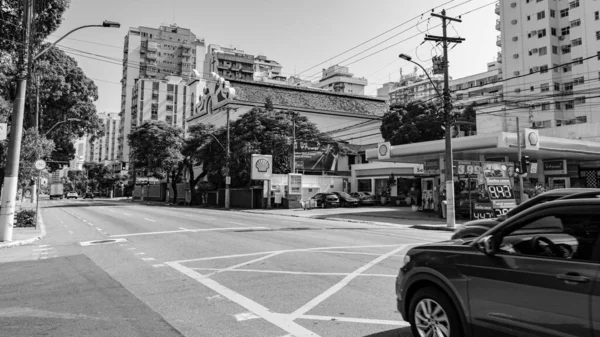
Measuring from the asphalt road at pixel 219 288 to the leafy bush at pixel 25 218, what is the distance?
24.1 feet

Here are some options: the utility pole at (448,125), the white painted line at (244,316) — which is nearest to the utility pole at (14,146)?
the white painted line at (244,316)

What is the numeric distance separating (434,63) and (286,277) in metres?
18.0

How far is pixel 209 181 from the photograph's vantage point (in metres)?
48.8

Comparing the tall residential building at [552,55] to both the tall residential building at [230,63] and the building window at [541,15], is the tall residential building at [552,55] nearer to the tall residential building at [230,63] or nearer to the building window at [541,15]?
the building window at [541,15]

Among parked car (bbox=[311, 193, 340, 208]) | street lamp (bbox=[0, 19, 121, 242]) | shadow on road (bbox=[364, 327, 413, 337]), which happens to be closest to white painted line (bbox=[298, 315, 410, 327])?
shadow on road (bbox=[364, 327, 413, 337])

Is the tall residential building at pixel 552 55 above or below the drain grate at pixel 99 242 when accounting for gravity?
above

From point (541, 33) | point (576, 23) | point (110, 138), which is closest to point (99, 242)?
point (541, 33)

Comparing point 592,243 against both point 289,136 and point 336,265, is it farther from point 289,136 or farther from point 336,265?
point 289,136

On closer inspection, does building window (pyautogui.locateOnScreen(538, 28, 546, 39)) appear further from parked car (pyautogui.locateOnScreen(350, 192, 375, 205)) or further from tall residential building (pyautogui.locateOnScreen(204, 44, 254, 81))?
tall residential building (pyautogui.locateOnScreen(204, 44, 254, 81))

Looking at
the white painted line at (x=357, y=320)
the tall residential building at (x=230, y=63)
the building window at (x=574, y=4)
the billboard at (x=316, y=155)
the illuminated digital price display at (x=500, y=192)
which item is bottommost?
the white painted line at (x=357, y=320)

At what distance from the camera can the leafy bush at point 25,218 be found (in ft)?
61.5

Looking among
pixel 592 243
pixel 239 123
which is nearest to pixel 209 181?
pixel 239 123

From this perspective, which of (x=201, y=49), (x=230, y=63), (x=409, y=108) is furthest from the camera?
(x=201, y=49)

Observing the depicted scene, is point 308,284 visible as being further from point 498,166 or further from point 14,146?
point 498,166
